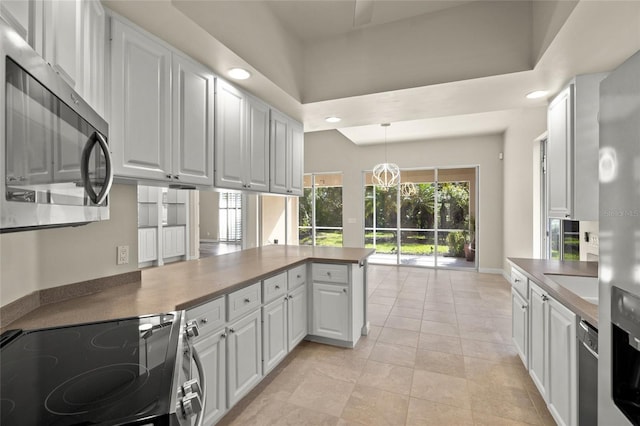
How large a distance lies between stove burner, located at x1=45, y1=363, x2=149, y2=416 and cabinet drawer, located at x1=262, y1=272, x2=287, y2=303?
4.59ft

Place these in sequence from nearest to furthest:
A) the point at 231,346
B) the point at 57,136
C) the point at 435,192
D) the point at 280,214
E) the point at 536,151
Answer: the point at 57,136 < the point at 231,346 < the point at 536,151 < the point at 435,192 < the point at 280,214

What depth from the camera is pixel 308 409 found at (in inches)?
80.5

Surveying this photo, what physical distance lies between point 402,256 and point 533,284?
5001 millimetres

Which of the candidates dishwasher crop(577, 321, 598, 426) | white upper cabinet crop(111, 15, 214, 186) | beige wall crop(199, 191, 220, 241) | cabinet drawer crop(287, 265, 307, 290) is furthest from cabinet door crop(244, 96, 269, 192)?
dishwasher crop(577, 321, 598, 426)

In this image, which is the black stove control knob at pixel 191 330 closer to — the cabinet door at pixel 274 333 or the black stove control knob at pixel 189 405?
the black stove control knob at pixel 189 405

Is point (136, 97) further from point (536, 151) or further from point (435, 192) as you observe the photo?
point (435, 192)

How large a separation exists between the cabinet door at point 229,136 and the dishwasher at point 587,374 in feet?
7.73

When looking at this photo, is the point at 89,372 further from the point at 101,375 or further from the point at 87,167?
the point at 87,167

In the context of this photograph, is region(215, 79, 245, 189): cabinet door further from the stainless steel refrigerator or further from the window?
the window

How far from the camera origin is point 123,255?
189cm

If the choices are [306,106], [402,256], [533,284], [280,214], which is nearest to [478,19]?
[306,106]

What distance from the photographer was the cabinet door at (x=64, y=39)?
98cm

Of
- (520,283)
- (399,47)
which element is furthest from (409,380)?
(399,47)

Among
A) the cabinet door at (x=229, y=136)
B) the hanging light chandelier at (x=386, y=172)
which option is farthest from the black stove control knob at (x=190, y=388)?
the hanging light chandelier at (x=386, y=172)
